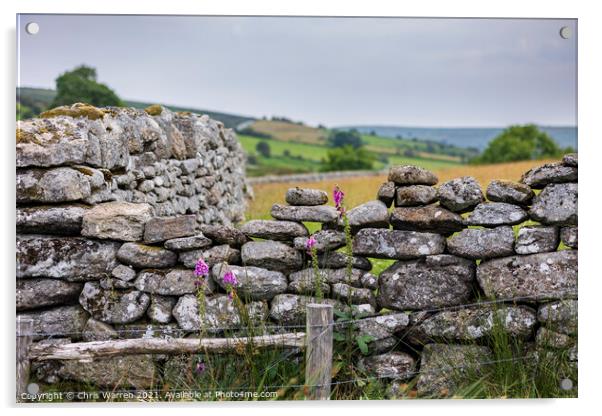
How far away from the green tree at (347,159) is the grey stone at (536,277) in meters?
18.3

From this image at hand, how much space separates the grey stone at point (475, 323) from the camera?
507 cm

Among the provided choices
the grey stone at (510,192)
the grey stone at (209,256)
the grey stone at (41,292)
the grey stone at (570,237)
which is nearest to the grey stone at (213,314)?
the grey stone at (209,256)

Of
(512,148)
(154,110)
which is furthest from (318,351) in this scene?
(512,148)

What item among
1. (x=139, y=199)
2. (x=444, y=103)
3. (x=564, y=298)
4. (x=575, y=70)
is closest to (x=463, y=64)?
(x=444, y=103)

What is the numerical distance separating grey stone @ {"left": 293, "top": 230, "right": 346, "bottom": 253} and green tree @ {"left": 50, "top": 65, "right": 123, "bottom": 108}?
3953 millimetres

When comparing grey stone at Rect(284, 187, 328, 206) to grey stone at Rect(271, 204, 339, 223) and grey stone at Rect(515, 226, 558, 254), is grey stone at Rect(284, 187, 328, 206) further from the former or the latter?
grey stone at Rect(515, 226, 558, 254)

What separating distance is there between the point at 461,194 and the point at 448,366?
51.6 inches

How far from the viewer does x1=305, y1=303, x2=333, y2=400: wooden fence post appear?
189 inches

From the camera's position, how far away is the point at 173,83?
734cm

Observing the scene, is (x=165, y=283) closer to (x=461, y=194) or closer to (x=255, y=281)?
(x=255, y=281)

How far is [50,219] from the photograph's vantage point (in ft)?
16.5

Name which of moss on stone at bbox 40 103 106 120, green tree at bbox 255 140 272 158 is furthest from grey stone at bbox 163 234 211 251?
green tree at bbox 255 140 272 158

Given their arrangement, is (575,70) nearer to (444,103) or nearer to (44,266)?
(444,103)

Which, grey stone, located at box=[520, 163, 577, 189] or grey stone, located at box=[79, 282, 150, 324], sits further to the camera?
grey stone, located at box=[79, 282, 150, 324]
